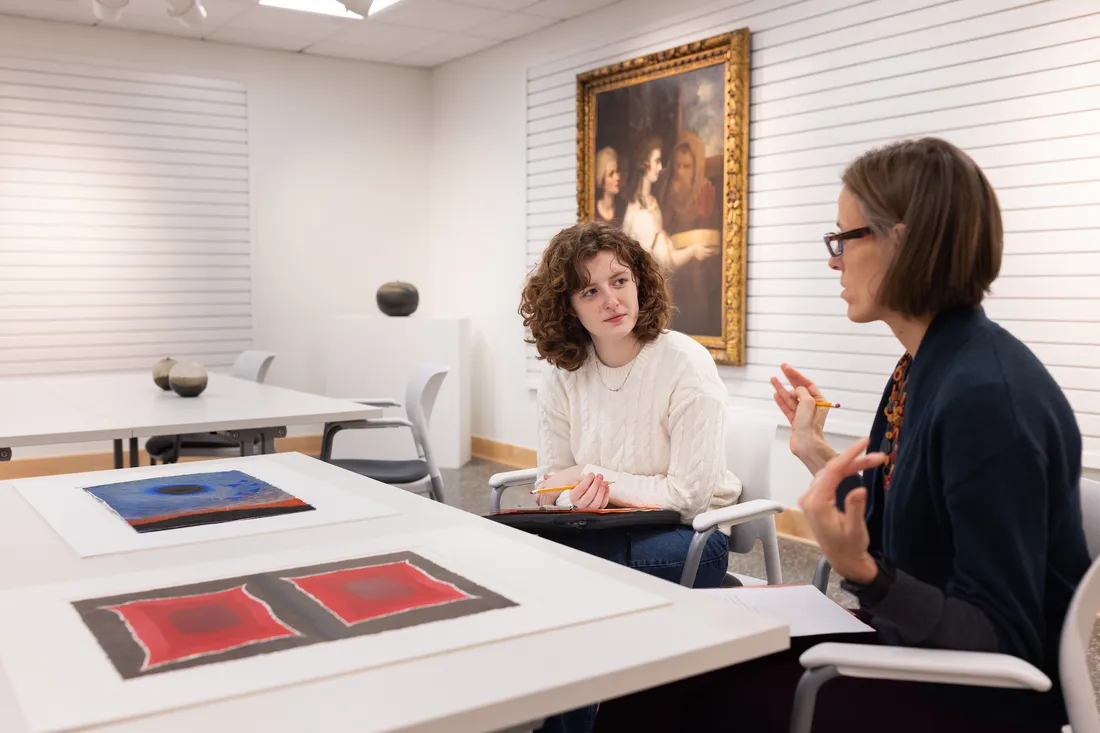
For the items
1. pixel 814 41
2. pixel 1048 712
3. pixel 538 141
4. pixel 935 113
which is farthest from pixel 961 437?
pixel 538 141

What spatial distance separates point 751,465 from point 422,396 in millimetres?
2038

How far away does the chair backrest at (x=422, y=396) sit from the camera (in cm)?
429

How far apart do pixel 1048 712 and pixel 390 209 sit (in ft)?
22.0

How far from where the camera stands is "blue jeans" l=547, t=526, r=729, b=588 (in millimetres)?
2266

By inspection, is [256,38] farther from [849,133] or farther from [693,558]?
[693,558]

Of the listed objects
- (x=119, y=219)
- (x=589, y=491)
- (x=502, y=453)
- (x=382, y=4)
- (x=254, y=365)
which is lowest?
(x=502, y=453)

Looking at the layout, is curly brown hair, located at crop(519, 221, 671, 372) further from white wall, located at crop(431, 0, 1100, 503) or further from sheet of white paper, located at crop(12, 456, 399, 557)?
white wall, located at crop(431, 0, 1100, 503)

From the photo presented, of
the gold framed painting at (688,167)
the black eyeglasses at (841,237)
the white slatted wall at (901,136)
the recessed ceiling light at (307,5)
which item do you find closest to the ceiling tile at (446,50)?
the recessed ceiling light at (307,5)

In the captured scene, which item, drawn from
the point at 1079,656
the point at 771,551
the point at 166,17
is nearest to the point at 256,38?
the point at 166,17

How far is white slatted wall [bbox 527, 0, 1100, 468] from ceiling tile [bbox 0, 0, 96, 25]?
10.6 feet

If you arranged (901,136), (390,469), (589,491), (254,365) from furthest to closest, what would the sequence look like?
(254,365)
(901,136)
(390,469)
(589,491)

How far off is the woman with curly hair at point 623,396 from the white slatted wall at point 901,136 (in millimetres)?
1958

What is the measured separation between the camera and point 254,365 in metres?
5.52

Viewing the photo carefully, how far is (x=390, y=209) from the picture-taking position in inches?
299
